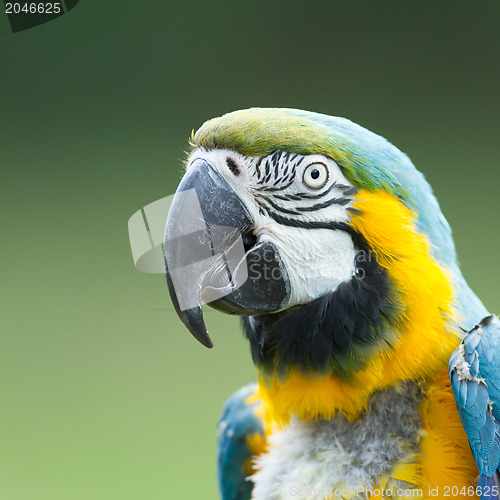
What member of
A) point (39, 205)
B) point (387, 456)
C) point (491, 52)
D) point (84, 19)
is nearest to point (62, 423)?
point (39, 205)

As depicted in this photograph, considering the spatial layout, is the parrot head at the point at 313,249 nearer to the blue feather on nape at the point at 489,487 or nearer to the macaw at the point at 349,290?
the macaw at the point at 349,290

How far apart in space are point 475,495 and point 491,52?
126 inches

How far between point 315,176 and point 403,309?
0.85 feet

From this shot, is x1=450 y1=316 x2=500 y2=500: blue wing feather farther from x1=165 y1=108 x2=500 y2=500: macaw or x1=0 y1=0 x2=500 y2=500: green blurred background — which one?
x1=0 y1=0 x2=500 y2=500: green blurred background

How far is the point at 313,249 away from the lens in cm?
101

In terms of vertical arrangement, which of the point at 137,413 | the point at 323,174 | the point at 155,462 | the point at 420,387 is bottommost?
the point at 155,462

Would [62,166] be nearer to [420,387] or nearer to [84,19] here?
[84,19]

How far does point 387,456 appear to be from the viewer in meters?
1.04

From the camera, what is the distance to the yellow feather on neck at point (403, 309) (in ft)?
3.33

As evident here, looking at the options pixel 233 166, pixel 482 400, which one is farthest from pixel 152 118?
pixel 482 400

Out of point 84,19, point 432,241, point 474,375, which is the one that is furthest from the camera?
point 84,19

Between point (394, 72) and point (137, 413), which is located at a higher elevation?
point (394, 72)

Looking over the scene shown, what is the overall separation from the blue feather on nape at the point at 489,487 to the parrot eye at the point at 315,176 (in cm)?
51

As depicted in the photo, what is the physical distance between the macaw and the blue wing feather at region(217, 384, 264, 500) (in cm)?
40
